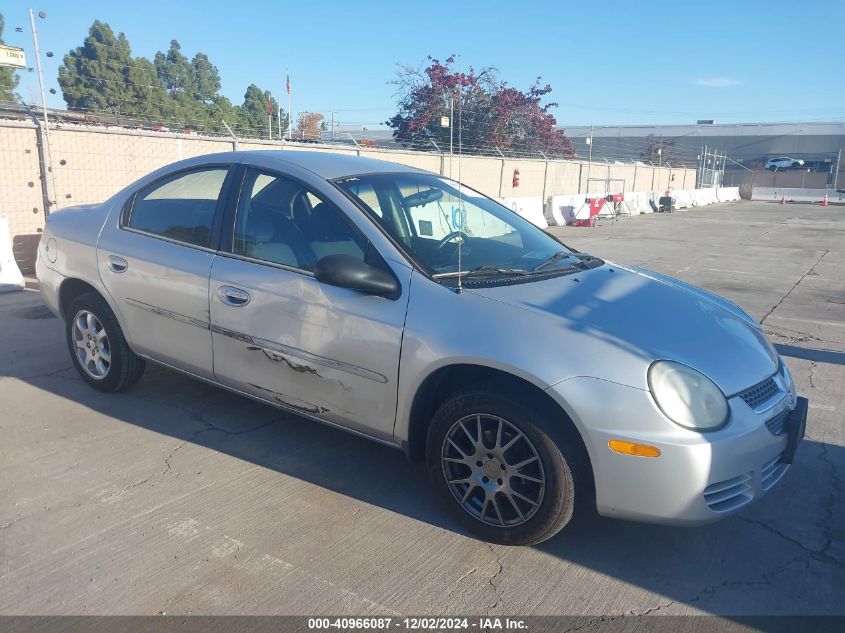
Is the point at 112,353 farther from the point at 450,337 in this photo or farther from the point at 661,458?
the point at 661,458

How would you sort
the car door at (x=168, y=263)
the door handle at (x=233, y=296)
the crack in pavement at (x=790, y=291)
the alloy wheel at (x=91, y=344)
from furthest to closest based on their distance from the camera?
the crack in pavement at (x=790, y=291)
the alloy wheel at (x=91, y=344)
the car door at (x=168, y=263)
the door handle at (x=233, y=296)

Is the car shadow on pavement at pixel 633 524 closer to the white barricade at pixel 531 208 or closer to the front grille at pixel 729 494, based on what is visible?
the front grille at pixel 729 494

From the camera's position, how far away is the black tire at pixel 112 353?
4402mm

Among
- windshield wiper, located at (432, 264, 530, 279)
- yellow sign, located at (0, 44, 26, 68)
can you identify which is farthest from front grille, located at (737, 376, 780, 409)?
yellow sign, located at (0, 44, 26, 68)

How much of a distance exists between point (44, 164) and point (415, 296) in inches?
325

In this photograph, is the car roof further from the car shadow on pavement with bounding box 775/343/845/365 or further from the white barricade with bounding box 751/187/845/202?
the white barricade with bounding box 751/187/845/202

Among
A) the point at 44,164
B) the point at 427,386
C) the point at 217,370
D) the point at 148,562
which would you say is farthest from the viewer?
the point at 44,164

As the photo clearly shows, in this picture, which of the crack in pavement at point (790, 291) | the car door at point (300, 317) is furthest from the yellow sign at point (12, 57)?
the crack in pavement at point (790, 291)

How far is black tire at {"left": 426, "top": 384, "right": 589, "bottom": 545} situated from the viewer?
2743 mm

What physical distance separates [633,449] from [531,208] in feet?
59.1

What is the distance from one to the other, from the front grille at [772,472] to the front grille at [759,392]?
26 centimetres

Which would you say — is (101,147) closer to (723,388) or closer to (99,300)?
(99,300)

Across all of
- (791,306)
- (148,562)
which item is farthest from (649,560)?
(791,306)

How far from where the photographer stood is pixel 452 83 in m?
28.0
